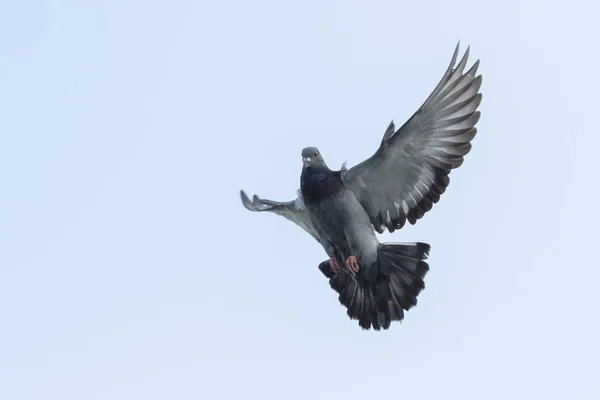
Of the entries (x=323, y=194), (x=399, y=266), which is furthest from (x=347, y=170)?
(x=399, y=266)

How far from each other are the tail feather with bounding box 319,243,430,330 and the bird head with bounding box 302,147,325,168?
1615 millimetres

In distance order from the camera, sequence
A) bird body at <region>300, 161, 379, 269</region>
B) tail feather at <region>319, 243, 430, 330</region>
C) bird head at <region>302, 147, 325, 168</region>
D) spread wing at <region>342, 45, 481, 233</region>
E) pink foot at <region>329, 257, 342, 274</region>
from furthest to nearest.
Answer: pink foot at <region>329, 257, 342, 274</region>, tail feather at <region>319, 243, 430, 330</region>, bird head at <region>302, 147, 325, 168</region>, bird body at <region>300, 161, 379, 269</region>, spread wing at <region>342, 45, 481, 233</region>

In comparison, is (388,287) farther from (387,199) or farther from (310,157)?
(310,157)

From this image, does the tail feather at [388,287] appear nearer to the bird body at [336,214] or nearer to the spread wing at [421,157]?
the bird body at [336,214]

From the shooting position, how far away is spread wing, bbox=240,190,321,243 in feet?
59.3

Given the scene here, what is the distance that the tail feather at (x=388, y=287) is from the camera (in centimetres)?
1767

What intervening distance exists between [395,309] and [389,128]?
273cm

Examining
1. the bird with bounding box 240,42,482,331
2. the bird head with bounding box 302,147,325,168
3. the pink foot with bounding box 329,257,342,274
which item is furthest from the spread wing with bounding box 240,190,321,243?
the bird head with bounding box 302,147,325,168

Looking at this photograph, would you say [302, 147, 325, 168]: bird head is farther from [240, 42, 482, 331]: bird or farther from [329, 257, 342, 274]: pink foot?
[329, 257, 342, 274]: pink foot

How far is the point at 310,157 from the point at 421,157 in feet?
5.28

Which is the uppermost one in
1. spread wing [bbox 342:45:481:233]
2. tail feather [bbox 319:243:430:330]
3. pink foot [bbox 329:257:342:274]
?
spread wing [bbox 342:45:481:233]

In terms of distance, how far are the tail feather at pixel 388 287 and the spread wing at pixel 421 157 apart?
0.43 meters

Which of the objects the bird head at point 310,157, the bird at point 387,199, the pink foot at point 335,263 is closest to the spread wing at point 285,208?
the bird at point 387,199

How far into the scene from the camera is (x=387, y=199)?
1778 centimetres
